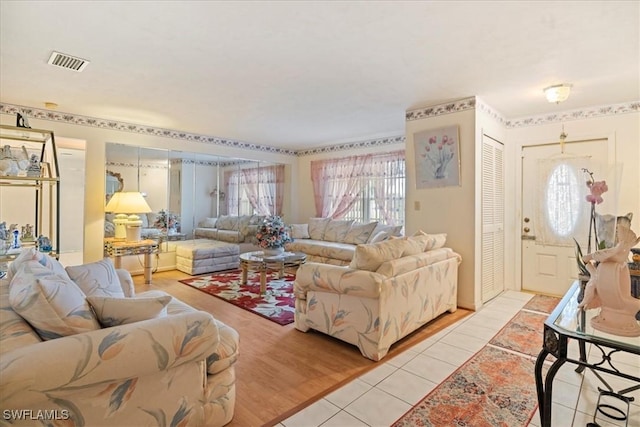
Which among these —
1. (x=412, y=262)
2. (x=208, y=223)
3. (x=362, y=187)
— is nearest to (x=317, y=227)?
(x=362, y=187)

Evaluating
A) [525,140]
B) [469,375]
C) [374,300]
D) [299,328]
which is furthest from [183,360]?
[525,140]

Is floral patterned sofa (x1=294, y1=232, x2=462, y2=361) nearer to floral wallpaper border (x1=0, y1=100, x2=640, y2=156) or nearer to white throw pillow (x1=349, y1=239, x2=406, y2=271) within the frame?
white throw pillow (x1=349, y1=239, x2=406, y2=271)

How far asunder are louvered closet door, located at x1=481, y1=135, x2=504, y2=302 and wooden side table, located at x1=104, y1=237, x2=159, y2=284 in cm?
455

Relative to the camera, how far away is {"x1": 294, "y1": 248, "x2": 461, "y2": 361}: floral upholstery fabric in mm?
2436

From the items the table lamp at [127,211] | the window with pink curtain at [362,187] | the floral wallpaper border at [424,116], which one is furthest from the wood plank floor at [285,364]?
the window with pink curtain at [362,187]

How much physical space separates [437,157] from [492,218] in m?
1.04

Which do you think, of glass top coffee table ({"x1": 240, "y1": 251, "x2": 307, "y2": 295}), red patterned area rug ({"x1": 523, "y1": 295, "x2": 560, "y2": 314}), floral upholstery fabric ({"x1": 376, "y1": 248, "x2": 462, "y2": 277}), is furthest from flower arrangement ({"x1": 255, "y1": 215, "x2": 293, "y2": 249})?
red patterned area rug ({"x1": 523, "y1": 295, "x2": 560, "y2": 314})

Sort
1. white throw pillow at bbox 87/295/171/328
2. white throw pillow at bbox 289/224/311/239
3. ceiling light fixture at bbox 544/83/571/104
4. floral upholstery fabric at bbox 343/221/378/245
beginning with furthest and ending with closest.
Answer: white throw pillow at bbox 289/224/311/239 → floral upholstery fabric at bbox 343/221/378/245 → ceiling light fixture at bbox 544/83/571/104 → white throw pillow at bbox 87/295/171/328

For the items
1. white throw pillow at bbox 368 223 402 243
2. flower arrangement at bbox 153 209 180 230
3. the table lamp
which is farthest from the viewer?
flower arrangement at bbox 153 209 180 230

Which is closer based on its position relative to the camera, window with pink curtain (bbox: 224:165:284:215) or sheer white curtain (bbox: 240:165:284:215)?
window with pink curtain (bbox: 224:165:284:215)

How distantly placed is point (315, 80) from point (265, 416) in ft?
9.14

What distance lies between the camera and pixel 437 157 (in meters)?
3.86

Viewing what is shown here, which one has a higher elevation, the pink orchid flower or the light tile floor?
the pink orchid flower

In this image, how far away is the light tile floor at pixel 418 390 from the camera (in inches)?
70.2
